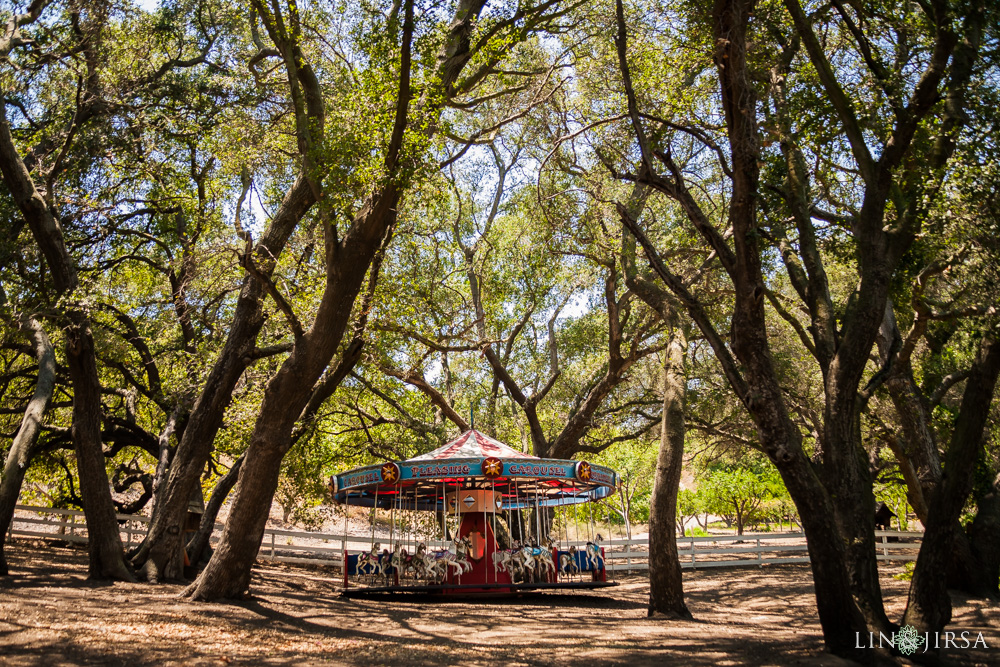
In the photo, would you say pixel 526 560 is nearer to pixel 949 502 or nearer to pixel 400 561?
pixel 400 561

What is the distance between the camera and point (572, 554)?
15.6 metres

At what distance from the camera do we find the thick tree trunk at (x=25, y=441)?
9844 millimetres

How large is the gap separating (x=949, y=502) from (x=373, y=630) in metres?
6.98

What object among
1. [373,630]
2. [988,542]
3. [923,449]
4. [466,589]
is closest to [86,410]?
[373,630]

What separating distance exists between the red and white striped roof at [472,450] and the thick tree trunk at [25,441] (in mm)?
6366

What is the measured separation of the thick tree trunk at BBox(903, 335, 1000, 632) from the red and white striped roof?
7505 millimetres

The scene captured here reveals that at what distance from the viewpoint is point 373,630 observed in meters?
9.04

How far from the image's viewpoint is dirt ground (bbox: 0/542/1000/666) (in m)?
6.48

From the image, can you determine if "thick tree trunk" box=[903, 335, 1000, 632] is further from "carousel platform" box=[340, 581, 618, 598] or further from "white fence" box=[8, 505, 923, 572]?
"white fence" box=[8, 505, 923, 572]

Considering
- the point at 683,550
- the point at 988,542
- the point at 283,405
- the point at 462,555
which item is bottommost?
the point at 683,550

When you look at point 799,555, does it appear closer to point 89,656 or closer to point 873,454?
point 873,454

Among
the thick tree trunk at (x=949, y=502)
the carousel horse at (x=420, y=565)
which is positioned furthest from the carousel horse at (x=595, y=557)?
the thick tree trunk at (x=949, y=502)

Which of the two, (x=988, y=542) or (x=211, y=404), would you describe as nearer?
(x=988, y=542)

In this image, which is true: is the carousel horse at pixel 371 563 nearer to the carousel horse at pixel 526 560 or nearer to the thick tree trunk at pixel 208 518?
the carousel horse at pixel 526 560
